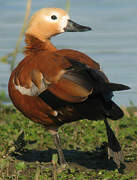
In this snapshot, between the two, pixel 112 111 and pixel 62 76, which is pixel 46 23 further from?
pixel 112 111

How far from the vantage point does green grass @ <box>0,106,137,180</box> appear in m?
6.45

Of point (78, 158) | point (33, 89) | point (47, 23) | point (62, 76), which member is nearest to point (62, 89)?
point (62, 76)

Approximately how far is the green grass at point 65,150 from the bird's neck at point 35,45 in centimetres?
97

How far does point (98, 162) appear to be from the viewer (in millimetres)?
7117

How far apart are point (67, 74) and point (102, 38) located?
7.44 m

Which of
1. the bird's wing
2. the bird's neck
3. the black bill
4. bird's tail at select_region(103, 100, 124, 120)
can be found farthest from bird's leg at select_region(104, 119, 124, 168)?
the black bill

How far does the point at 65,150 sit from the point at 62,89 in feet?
6.01

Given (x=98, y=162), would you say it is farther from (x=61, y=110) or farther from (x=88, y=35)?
(x=88, y=35)

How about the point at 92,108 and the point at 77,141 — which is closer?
the point at 92,108

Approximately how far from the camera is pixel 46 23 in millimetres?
7469

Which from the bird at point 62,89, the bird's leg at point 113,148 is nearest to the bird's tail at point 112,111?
the bird at point 62,89

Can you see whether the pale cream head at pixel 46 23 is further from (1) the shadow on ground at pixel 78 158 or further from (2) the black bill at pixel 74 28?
(1) the shadow on ground at pixel 78 158

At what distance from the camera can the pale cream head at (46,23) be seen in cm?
744

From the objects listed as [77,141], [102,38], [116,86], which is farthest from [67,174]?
[102,38]
